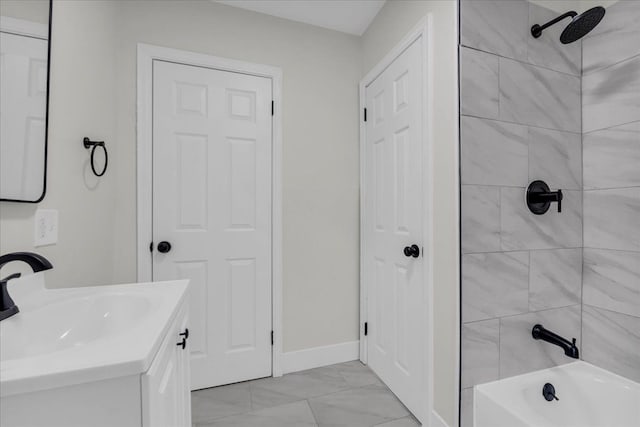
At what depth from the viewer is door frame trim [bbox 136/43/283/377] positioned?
1.81 metres

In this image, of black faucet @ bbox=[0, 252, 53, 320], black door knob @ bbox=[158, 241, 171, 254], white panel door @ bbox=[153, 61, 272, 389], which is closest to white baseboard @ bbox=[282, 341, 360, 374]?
white panel door @ bbox=[153, 61, 272, 389]

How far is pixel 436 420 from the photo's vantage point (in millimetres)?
1472

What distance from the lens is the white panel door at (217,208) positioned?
187 centimetres

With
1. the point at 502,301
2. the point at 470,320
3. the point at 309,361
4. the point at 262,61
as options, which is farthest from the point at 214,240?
the point at 502,301

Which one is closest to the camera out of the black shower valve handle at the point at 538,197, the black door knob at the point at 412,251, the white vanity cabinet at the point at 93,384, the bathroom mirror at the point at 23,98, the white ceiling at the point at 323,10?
the white vanity cabinet at the point at 93,384

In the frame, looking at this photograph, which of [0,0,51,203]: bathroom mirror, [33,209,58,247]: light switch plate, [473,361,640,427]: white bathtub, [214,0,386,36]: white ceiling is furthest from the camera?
[214,0,386,36]: white ceiling

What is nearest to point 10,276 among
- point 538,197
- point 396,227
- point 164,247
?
point 164,247

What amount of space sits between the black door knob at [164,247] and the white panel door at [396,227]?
1348 mm

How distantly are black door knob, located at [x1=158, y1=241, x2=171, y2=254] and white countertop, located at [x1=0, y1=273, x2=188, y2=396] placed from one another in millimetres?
780

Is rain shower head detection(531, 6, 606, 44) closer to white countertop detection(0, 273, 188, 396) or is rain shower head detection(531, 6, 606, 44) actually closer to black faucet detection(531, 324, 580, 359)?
black faucet detection(531, 324, 580, 359)

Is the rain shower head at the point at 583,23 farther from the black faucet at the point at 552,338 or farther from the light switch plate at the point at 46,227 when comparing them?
the light switch plate at the point at 46,227

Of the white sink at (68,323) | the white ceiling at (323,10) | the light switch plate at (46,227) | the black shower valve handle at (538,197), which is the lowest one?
the white sink at (68,323)

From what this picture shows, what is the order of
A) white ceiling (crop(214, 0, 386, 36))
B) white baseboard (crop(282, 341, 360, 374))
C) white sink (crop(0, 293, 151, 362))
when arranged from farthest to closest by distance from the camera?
1. white baseboard (crop(282, 341, 360, 374))
2. white ceiling (crop(214, 0, 386, 36))
3. white sink (crop(0, 293, 151, 362))

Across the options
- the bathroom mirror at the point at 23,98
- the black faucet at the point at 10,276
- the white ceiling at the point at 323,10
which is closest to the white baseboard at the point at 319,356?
the black faucet at the point at 10,276
